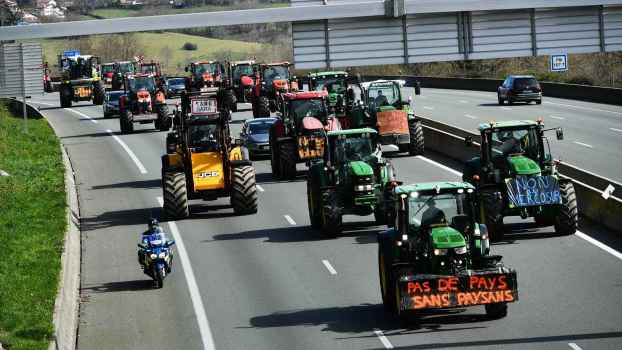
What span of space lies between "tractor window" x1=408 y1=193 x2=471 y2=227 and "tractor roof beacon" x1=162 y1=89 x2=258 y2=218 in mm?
13450

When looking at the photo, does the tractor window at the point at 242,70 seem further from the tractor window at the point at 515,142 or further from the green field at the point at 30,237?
the tractor window at the point at 515,142

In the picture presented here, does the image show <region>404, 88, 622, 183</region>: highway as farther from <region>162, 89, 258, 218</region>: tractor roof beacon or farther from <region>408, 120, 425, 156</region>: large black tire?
<region>162, 89, 258, 218</region>: tractor roof beacon

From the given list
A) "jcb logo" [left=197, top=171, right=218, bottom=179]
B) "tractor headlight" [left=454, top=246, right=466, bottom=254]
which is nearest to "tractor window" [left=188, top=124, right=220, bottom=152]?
"jcb logo" [left=197, top=171, right=218, bottom=179]

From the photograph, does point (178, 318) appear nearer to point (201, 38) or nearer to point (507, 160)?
point (507, 160)

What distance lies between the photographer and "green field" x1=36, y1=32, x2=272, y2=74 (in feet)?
464

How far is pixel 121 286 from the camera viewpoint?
27.2 m

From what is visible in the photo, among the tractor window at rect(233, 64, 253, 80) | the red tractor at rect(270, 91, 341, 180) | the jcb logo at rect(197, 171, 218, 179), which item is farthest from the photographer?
the tractor window at rect(233, 64, 253, 80)

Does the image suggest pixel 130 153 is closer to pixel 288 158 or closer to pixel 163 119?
pixel 163 119

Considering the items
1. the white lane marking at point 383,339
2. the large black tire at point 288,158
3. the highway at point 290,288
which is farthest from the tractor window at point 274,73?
the white lane marking at point 383,339

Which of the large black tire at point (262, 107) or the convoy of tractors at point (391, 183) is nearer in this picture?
the convoy of tractors at point (391, 183)

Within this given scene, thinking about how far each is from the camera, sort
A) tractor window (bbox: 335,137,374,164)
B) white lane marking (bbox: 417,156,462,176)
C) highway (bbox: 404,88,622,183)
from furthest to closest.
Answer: highway (bbox: 404,88,622,183) → white lane marking (bbox: 417,156,462,176) → tractor window (bbox: 335,137,374,164)

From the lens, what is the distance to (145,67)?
277 feet

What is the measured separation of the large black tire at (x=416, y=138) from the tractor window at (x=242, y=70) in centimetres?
2639

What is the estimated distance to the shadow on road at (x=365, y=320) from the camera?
21641 millimetres
